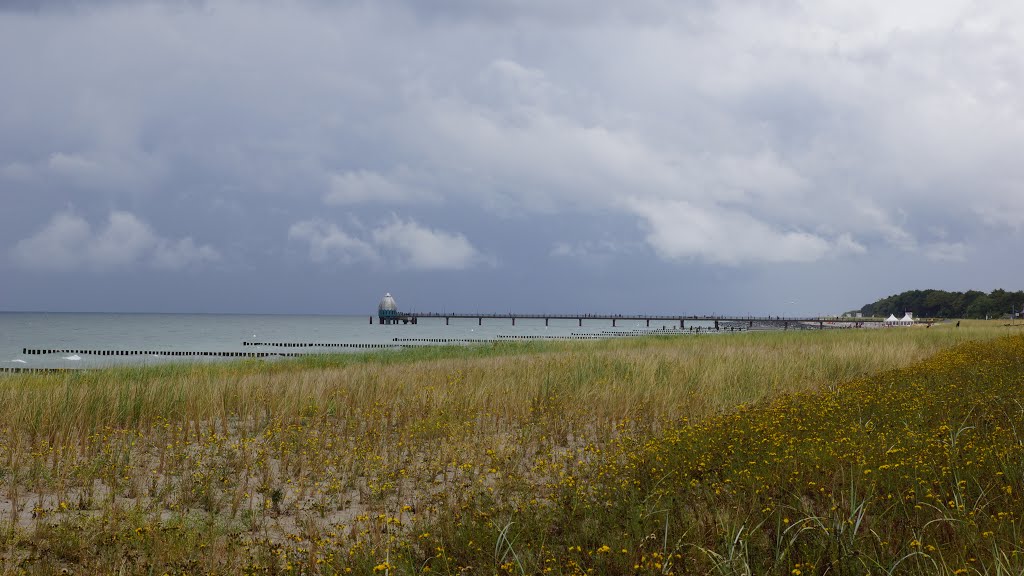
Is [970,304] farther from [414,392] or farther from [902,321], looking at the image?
[414,392]

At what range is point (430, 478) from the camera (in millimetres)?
7680

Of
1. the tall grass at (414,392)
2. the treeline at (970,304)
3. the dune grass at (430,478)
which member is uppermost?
the treeline at (970,304)

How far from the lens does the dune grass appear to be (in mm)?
5012

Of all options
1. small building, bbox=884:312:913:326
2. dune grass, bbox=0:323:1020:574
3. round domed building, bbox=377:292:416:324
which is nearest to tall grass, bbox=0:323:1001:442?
dune grass, bbox=0:323:1020:574

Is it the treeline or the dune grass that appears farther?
the treeline

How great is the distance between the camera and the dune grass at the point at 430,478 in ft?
16.4

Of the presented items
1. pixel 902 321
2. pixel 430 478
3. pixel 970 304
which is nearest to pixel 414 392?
pixel 430 478

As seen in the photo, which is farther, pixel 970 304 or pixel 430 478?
pixel 970 304

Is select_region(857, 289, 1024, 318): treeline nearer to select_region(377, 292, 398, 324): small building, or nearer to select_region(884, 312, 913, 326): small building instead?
select_region(884, 312, 913, 326): small building

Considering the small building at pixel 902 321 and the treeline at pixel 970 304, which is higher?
the treeline at pixel 970 304

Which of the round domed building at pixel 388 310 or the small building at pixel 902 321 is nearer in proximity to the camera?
the small building at pixel 902 321

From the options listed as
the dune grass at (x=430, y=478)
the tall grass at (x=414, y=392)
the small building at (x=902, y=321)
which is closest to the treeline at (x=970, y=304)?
the small building at (x=902, y=321)

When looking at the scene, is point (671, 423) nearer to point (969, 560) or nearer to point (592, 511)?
point (592, 511)

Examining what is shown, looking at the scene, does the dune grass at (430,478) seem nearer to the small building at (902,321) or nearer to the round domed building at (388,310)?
the small building at (902,321)
